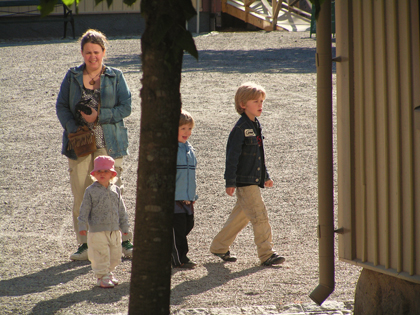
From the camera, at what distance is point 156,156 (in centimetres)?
270

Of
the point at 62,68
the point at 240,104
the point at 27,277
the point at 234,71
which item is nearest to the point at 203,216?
the point at 240,104

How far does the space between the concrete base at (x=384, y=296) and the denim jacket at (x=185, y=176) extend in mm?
1814

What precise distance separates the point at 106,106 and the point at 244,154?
1.38m

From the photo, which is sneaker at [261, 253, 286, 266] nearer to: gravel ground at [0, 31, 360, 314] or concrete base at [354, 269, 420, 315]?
gravel ground at [0, 31, 360, 314]

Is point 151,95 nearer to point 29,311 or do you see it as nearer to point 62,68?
point 29,311

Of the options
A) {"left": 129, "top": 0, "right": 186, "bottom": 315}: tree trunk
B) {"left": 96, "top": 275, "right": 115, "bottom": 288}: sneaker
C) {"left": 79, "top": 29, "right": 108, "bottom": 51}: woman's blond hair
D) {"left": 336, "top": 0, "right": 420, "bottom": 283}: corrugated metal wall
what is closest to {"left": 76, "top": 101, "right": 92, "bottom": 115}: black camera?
{"left": 79, "top": 29, "right": 108, "bottom": 51}: woman's blond hair

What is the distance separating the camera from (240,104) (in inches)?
221

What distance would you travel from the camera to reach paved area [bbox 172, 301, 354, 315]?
14.2 ft

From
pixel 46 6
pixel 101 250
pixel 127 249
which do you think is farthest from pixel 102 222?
pixel 46 6

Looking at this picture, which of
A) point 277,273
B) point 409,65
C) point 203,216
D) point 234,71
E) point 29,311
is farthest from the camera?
point 234,71

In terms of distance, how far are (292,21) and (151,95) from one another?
2351cm

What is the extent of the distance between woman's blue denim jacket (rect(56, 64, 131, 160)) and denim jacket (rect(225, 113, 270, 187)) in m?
1.08

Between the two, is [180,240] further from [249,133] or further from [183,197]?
[249,133]

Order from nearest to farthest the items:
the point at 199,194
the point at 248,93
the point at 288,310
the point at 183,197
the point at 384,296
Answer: the point at 384,296 < the point at 288,310 < the point at 183,197 < the point at 248,93 < the point at 199,194
